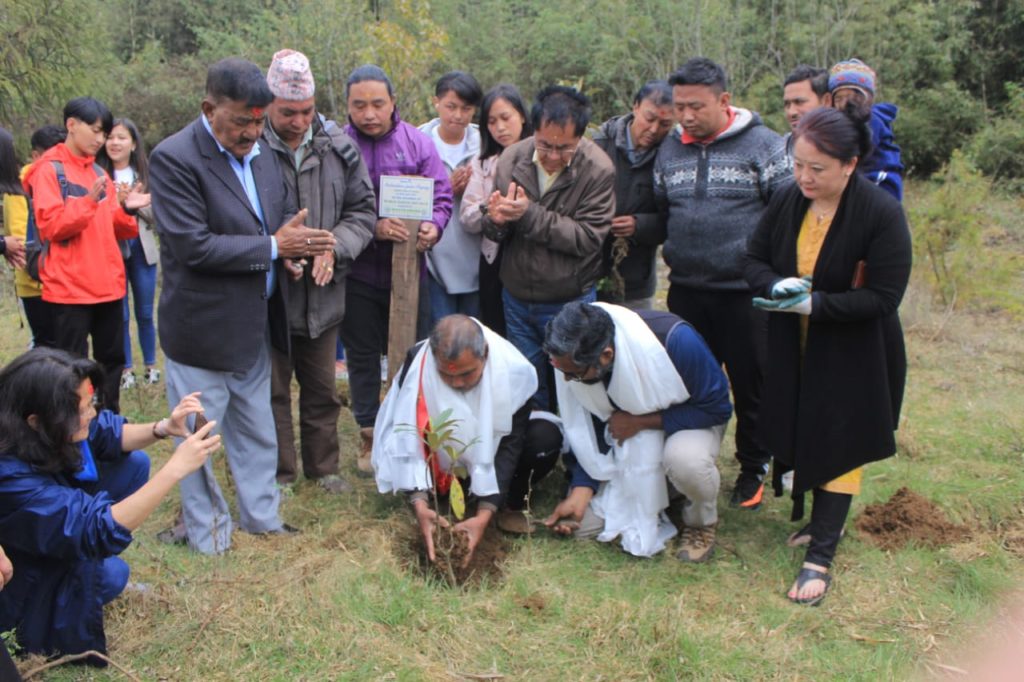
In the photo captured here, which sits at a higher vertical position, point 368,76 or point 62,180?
point 368,76

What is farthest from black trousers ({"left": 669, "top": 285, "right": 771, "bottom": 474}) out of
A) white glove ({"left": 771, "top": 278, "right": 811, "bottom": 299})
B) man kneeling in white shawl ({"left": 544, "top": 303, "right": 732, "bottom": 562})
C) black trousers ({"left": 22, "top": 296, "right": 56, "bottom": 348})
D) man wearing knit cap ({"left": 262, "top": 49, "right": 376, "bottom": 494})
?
black trousers ({"left": 22, "top": 296, "right": 56, "bottom": 348})

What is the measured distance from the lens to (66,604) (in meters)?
2.71

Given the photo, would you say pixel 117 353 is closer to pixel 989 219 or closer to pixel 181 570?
pixel 181 570

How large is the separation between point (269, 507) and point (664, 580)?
1.73 meters

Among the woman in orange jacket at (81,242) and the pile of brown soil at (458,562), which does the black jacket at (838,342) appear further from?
the woman in orange jacket at (81,242)

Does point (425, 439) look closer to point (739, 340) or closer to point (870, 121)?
point (739, 340)

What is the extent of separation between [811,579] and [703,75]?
2203 millimetres

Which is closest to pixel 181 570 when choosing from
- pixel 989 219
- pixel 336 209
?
pixel 336 209

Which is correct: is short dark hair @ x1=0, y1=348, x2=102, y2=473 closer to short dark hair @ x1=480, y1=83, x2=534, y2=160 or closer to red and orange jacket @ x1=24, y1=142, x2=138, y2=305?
red and orange jacket @ x1=24, y1=142, x2=138, y2=305

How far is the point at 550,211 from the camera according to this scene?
4074 millimetres

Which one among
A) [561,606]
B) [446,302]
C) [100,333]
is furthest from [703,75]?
[100,333]

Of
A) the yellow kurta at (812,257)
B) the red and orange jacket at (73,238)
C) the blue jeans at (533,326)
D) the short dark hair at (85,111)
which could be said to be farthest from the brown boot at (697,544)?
the short dark hair at (85,111)

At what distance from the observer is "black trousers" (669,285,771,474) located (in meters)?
4.08

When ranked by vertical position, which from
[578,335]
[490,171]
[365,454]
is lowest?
[365,454]
